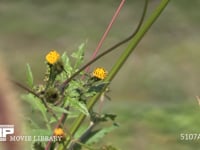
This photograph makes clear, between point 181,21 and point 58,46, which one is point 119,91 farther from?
point 181,21

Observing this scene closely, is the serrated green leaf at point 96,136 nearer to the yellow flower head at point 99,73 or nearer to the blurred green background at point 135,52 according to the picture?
the yellow flower head at point 99,73

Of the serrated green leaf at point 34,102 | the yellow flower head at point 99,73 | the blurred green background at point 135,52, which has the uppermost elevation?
the blurred green background at point 135,52

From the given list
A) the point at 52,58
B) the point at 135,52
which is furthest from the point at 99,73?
the point at 135,52

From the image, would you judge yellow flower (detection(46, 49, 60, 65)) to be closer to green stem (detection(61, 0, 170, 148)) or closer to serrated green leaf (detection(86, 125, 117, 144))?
green stem (detection(61, 0, 170, 148))

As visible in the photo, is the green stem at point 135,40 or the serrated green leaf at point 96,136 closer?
the green stem at point 135,40

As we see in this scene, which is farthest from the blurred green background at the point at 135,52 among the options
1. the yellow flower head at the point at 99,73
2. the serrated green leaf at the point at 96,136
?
the yellow flower head at the point at 99,73

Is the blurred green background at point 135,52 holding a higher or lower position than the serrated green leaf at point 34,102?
higher

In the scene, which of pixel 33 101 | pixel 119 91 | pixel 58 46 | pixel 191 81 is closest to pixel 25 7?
pixel 58 46

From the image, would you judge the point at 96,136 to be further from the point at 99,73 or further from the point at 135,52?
the point at 135,52

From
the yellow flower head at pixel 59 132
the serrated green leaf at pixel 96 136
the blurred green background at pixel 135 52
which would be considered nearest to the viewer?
the yellow flower head at pixel 59 132
